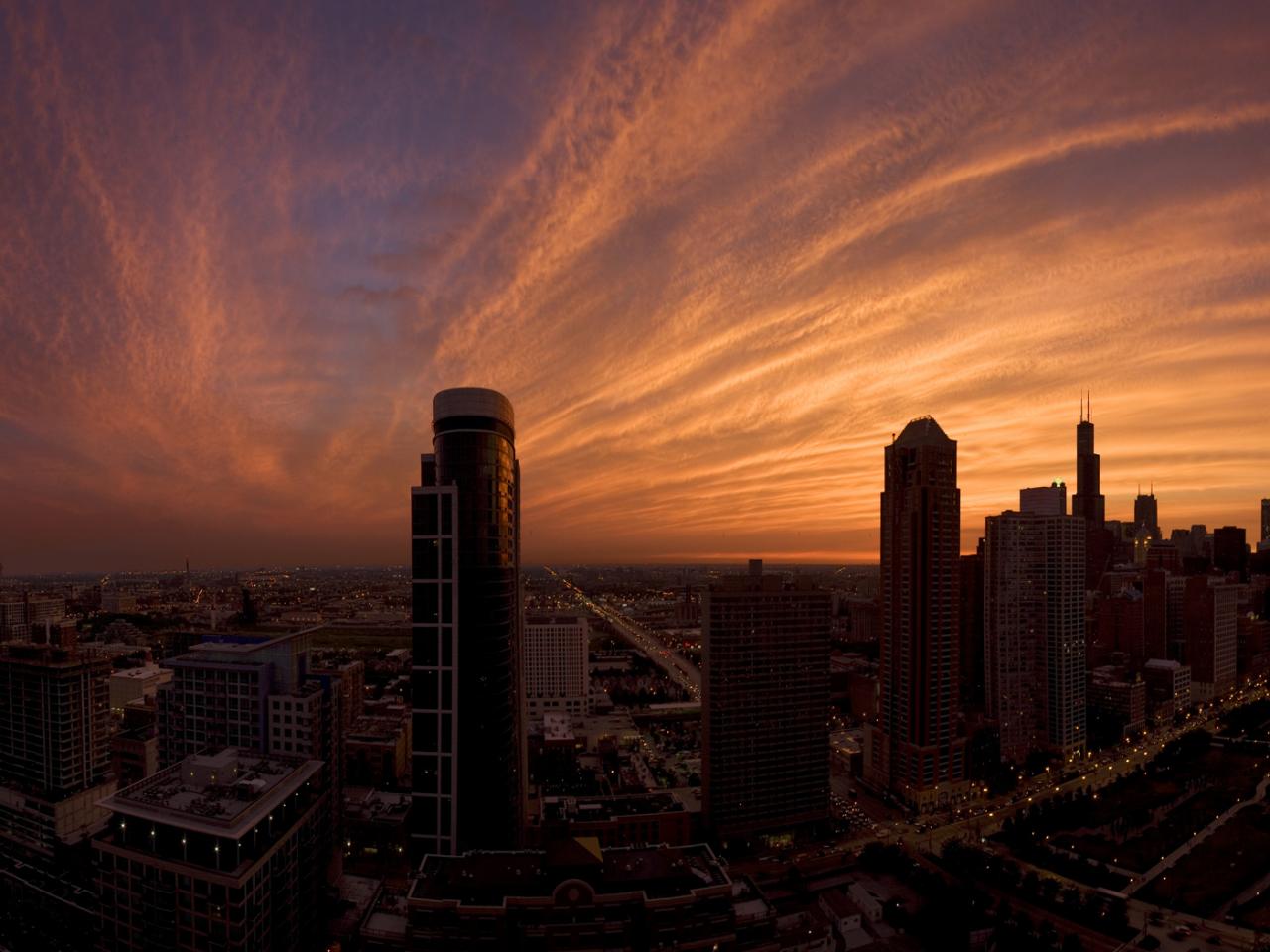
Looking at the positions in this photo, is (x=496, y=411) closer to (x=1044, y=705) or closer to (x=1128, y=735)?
(x=1044, y=705)

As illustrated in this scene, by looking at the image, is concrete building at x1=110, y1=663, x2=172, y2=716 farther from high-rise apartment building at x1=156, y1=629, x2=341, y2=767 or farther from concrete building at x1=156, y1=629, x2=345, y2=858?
high-rise apartment building at x1=156, y1=629, x2=341, y2=767

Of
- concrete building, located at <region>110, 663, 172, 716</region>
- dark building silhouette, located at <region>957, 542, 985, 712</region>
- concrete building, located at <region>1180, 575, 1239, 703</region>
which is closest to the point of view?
concrete building, located at <region>110, 663, 172, 716</region>

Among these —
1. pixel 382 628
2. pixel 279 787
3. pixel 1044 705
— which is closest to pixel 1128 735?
pixel 1044 705

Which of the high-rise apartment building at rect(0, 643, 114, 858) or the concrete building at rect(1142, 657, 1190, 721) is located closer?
the high-rise apartment building at rect(0, 643, 114, 858)

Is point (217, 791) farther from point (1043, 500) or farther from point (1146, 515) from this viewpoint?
point (1146, 515)

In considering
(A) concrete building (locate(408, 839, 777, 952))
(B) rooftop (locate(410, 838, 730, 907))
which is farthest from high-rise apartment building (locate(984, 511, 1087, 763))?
(B) rooftop (locate(410, 838, 730, 907))

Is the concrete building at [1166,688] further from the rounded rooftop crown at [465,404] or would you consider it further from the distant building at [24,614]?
the distant building at [24,614]
